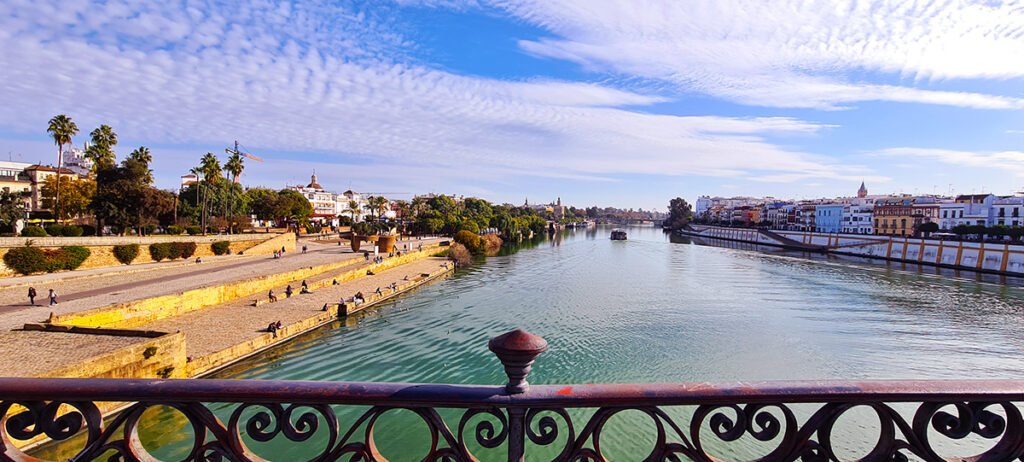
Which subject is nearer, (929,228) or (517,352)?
(517,352)

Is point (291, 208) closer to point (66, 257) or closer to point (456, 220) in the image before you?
point (456, 220)

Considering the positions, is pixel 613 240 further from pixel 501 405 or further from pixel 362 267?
pixel 501 405

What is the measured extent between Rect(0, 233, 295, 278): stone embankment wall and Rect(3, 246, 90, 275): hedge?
0.26m

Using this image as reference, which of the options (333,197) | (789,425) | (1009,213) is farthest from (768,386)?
(333,197)

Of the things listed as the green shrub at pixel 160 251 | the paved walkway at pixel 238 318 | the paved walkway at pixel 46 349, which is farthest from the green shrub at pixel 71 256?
the paved walkway at pixel 46 349

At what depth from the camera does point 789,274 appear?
43.4 m

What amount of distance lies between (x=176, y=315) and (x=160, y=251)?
13.1m

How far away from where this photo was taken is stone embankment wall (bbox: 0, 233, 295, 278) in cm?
2283

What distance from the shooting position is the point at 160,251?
3009 centimetres

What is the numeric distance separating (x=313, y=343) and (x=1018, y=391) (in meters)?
20.0

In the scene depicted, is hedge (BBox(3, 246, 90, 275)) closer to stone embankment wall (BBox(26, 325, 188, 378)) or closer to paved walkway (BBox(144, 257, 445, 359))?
paved walkway (BBox(144, 257, 445, 359))

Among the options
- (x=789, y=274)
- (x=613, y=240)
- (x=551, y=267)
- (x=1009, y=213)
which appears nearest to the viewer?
(x=789, y=274)

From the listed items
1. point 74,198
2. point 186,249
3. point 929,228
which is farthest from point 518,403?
point 929,228

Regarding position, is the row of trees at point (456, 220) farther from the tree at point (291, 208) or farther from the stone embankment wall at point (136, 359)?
the stone embankment wall at point (136, 359)
